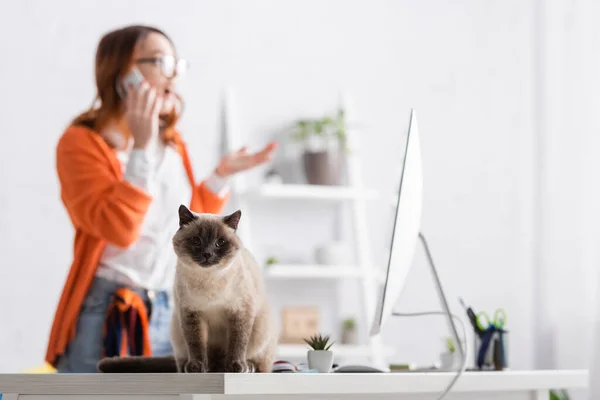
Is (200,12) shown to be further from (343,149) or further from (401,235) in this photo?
(401,235)

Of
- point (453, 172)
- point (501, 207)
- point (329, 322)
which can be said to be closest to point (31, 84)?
point (329, 322)

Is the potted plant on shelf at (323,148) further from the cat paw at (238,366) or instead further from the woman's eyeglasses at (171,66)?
the cat paw at (238,366)

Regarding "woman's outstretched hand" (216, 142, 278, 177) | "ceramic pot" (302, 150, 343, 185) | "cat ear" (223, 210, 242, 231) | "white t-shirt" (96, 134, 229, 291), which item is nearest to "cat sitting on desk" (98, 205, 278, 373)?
"cat ear" (223, 210, 242, 231)

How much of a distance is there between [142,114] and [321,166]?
5.78 ft

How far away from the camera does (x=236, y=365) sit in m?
0.94

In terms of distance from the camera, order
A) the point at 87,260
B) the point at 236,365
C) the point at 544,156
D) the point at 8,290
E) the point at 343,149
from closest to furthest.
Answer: the point at 236,365 → the point at 87,260 → the point at 8,290 → the point at 343,149 → the point at 544,156

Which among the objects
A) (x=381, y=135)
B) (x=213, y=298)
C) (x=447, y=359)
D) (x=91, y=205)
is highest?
(x=381, y=135)

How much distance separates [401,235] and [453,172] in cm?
261

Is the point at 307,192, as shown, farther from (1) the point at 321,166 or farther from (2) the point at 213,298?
(2) the point at 213,298

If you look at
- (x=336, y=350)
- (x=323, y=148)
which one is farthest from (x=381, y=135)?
(x=336, y=350)

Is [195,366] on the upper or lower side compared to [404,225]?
lower

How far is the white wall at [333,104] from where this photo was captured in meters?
2.97

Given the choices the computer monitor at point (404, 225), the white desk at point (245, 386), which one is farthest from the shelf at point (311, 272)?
the white desk at point (245, 386)

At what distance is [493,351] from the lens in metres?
1.37
